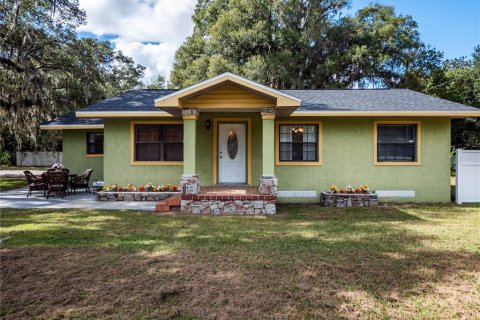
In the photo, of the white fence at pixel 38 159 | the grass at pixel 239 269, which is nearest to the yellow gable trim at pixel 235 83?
the grass at pixel 239 269

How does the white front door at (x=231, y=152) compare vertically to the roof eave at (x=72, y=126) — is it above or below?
below

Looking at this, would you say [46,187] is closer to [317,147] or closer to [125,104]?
[125,104]

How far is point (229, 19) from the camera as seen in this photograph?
22453 mm

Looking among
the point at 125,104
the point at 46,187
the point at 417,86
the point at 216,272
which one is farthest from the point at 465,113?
the point at 417,86

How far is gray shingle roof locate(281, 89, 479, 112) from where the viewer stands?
9609 mm

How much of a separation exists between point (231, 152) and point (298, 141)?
2241 mm

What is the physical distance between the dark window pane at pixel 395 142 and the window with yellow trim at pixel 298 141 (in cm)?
214

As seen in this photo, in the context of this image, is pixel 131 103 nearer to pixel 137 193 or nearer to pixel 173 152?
pixel 173 152

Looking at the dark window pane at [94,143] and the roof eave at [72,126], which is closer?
the roof eave at [72,126]

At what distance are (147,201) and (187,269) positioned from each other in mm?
6205

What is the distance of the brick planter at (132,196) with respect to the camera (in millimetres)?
9945

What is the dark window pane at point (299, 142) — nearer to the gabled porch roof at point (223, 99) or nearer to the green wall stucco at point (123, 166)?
the gabled porch roof at point (223, 99)

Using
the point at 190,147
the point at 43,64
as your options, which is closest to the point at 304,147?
the point at 190,147

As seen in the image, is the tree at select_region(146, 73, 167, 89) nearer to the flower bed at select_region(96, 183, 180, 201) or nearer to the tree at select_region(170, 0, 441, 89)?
the tree at select_region(170, 0, 441, 89)
